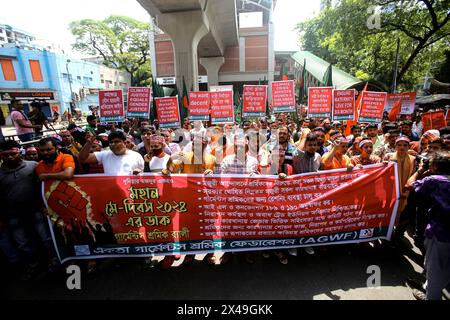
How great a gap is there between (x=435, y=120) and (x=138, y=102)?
7.88 metres

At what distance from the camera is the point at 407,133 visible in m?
5.42

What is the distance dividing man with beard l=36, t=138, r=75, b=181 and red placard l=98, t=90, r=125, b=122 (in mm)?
3659

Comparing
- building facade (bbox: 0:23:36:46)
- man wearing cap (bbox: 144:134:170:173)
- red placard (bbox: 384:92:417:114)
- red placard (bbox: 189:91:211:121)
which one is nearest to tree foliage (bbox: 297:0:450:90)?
red placard (bbox: 384:92:417:114)

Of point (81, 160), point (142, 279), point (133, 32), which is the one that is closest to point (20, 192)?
point (81, 160)

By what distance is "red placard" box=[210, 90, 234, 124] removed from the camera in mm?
6926

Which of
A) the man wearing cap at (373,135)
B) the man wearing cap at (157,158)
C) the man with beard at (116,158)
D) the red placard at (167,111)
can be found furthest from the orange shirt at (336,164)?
the red placard at (167,111)

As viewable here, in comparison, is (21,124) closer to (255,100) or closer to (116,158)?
(116,158)

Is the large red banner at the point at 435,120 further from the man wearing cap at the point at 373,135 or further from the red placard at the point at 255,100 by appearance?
the red placard at the point at 255,100

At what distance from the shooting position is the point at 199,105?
23.8 feet

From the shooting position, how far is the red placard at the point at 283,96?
7172 millimetres

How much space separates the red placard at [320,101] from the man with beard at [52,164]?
572 centimetres

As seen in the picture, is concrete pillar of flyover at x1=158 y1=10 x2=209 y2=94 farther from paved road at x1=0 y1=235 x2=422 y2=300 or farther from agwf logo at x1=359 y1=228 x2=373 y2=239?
agwf logo at x1=359 y1=228 x2=373 y2=239

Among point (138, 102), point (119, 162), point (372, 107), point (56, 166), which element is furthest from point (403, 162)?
point (138, 102)
